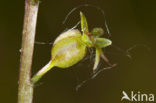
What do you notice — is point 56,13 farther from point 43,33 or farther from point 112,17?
point 112,17

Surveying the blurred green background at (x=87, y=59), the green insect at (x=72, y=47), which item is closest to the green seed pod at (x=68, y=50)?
the green insect at (x=72, y=47)

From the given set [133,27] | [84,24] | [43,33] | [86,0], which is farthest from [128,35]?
[84,24]

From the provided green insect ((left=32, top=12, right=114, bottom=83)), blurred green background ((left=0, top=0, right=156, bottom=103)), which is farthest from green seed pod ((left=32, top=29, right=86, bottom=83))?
blurred green background ((left=0, top=0, right=156, bottom=103))

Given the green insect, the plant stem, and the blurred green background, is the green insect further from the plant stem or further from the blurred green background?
the blurred green background

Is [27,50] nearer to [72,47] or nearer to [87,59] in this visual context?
[72,47]

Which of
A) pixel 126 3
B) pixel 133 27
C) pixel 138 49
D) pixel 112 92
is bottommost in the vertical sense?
pixel 112 92

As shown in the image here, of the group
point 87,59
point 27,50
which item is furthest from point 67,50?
point 87,59
